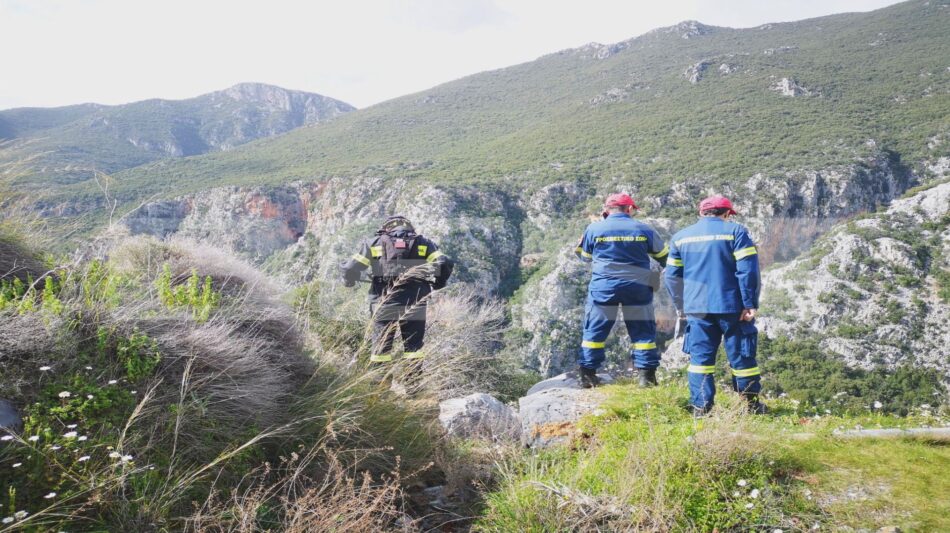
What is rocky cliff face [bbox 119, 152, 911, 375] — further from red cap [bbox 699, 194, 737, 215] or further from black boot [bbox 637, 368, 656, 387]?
red cap [bbox 699, 194, 737, 215]

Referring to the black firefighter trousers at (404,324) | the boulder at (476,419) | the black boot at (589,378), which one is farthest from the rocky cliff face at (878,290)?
the black firefighter trousers at (404,324)

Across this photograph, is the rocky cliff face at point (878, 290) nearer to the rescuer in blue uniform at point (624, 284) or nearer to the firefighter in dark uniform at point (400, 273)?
the rescuer in blue uniform at point (624, 284)

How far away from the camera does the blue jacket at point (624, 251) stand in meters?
4.90

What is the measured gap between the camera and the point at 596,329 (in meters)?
4.96

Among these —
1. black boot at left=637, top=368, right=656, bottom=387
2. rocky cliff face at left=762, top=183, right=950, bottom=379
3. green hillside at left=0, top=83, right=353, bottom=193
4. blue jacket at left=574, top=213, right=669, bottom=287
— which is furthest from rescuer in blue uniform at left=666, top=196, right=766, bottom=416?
green hillside at left=0, top=83, right=353, bottom=193

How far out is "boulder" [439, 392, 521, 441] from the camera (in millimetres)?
3807

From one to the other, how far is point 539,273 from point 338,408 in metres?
38.2

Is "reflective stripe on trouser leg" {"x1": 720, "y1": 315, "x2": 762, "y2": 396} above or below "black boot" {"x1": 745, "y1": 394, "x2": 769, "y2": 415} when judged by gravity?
above

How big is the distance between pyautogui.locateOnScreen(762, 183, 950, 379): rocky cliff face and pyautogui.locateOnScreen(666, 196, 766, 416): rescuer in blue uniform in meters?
29.1

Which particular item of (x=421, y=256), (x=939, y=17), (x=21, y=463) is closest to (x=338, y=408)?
(x=21, y=463)

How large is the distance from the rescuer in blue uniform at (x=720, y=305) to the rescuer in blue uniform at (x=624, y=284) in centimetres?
62

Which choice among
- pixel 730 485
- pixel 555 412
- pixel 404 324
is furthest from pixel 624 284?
pixel 730 485

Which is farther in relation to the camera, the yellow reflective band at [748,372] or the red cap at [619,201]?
the red cap at [619,201]

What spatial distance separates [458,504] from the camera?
284cm
